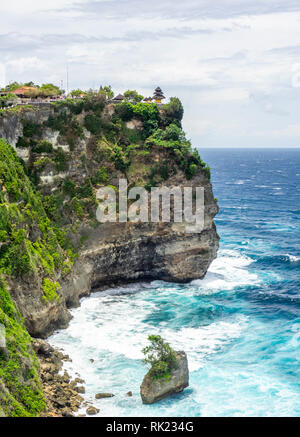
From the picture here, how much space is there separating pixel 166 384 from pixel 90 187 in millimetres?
27479

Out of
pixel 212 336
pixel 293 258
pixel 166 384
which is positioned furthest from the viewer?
pixel 293 258

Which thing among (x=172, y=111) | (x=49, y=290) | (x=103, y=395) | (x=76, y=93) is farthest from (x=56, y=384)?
(x=172, y=111)

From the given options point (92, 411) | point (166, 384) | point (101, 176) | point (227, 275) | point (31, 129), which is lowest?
point (92, 411)

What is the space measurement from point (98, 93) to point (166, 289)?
26101 millimetres

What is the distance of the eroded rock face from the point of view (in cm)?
3731

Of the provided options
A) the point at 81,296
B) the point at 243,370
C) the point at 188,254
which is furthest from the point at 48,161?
the point at 243,370

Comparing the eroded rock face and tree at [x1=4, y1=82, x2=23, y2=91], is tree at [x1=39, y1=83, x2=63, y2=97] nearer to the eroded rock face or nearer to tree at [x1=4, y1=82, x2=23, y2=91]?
tree at [x1=4, y1=82, x2=23, y2=91]

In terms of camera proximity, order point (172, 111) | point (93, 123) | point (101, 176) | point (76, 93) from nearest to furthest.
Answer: point (101, 176), point (93, 123), point (76, 93), point (172, 111)

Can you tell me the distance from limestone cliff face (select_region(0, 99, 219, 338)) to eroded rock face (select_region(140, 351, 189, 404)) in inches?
648

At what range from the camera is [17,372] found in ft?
116

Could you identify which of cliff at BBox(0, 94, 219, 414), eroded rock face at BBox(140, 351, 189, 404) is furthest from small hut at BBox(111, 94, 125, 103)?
eroded rock face at BBox(140, 351, 189, 404)

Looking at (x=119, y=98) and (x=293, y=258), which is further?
(x=293, y=258)

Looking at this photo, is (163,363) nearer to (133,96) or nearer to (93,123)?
(93,123)

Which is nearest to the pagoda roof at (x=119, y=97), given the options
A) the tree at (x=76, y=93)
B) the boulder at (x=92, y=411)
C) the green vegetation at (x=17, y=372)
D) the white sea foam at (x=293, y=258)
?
the tree at (x=76, y=93)
